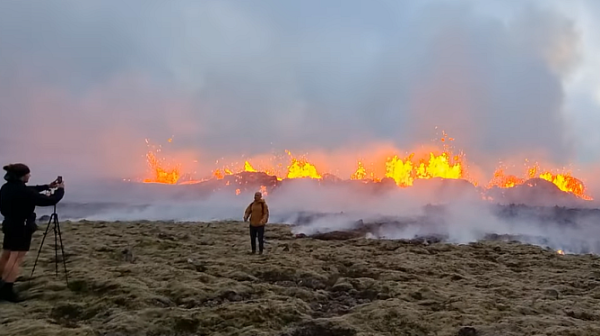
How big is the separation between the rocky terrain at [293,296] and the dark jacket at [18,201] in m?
2.29

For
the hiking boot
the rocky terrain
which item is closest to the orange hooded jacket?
the rocky terrain

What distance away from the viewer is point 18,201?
39.6 feet

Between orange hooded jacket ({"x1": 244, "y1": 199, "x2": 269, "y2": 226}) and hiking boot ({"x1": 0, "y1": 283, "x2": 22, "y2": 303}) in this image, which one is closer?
hiking boot ({"x1": 0, "y1": 283, "x2": 22, "y2": 303})

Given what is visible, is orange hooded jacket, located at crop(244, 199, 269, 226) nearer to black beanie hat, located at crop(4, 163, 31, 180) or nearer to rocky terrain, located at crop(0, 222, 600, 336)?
rocky terrain, located at crop(0, 222, 600, 336)

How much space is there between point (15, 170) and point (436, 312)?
12.4 metres

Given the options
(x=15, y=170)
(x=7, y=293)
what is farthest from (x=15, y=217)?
Result: (x=7, y=293)

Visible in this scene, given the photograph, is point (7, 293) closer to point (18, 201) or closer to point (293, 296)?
point (18, 201)

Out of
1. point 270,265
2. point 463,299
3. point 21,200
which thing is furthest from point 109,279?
point 463,299

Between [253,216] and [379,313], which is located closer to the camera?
[379,313]

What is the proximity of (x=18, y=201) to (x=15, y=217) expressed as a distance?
0.43 m

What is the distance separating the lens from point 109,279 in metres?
15.0

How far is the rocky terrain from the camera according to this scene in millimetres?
11023

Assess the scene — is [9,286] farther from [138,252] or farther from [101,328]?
[138,252]

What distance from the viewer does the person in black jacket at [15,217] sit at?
11.9 metres
